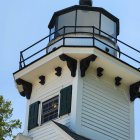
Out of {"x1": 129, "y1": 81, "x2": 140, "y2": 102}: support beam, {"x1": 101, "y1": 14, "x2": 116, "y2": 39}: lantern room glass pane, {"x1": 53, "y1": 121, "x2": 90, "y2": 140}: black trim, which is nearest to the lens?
{"x1": 53, "y1": 121, "x2": 90, "y2": 140}: black trim

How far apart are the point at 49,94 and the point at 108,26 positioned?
4.41m

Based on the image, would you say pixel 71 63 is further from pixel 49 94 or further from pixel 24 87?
pixel 24 87

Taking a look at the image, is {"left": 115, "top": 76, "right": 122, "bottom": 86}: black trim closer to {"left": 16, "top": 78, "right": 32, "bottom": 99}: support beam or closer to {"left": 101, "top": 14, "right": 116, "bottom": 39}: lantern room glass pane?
{"left": 101, "top": 14, "right": 116, "bottom": 39}: lantern room glass pane

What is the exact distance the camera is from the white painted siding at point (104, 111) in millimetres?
20922

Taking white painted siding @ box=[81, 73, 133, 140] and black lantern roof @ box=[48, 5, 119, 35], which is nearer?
white painted siding @ box=[81, 73, 133, 140]

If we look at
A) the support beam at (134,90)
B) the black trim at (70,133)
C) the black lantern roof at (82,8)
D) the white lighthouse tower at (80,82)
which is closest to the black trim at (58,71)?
the white lighthouse tower at (80,82)

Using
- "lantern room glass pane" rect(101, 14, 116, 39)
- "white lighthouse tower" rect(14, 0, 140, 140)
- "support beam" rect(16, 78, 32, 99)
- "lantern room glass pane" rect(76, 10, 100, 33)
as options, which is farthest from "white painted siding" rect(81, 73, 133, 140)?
"support beam" rect(16, 78, 32, 99)

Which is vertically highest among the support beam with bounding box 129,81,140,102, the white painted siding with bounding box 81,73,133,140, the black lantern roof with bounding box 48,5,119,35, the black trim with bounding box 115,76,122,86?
the black lantern roof with bounding box 48,5,119,35

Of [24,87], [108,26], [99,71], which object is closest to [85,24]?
[108,26]

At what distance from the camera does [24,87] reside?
2361cm

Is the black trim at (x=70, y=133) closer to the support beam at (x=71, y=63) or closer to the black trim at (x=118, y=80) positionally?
the support beam at (x=71, y=63)

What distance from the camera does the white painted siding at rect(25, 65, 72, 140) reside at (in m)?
20.6

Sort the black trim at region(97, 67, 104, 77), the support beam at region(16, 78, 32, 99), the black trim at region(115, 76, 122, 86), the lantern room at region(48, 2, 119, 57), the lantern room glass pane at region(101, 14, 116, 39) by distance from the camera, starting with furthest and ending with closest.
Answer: the lantern room glass pane at region(101, 14, 116, 39) → the support beam at region(16, 78, 32, 99) → the lantern room at region(48, 2, 119, 57) → the black trim at region(115, 76, 122, 86) → the black trim at region(97, 67, 104, 77)

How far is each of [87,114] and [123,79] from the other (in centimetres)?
289
